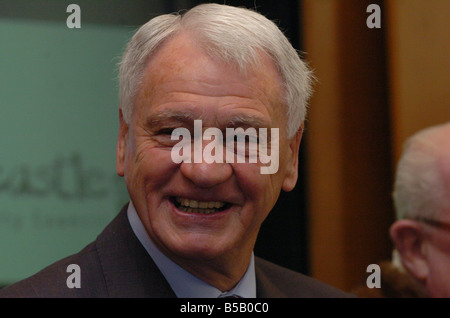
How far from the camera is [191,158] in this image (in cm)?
139

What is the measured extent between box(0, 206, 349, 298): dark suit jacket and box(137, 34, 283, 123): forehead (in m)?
0.36

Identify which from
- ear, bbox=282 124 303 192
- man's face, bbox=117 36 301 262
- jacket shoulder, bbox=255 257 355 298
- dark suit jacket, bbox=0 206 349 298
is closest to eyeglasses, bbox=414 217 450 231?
jacket shoulder, bbox=255 257 355 298

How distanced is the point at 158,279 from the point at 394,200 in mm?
938

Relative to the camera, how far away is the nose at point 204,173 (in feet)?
4.50

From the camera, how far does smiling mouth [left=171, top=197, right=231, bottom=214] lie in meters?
1.42

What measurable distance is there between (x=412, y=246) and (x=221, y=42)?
882mm

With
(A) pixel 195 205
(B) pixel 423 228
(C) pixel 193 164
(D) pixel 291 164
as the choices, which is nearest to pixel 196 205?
(A) pixel 195 205

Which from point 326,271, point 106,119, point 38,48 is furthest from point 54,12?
point 326,271

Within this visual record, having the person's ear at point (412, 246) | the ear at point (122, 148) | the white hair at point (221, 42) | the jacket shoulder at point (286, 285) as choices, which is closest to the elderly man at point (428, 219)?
the person's ear at point (412, 246)

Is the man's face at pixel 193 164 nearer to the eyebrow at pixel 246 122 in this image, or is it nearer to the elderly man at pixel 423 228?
the eyebrow at pixel 246 122

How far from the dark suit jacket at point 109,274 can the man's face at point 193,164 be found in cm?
7

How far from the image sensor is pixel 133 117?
1.52 metres
